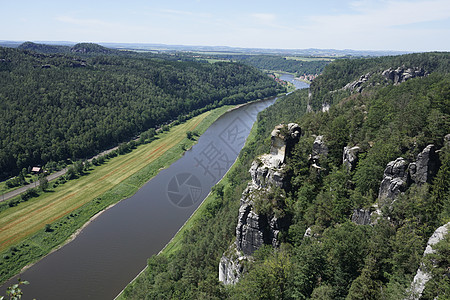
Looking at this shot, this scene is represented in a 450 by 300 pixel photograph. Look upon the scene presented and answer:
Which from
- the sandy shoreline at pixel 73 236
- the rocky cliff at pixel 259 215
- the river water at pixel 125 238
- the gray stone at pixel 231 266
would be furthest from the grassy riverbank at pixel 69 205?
the rocky cliff at pixel 259 215

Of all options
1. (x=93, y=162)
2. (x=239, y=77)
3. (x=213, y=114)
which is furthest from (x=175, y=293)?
(x=239, y=77)

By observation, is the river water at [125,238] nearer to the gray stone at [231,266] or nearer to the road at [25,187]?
the gray stone at [231,266]

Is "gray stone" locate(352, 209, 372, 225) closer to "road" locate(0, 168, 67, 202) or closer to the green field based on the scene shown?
the green field

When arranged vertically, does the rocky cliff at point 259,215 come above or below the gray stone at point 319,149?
below

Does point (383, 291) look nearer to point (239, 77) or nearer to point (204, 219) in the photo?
point (204, 219)

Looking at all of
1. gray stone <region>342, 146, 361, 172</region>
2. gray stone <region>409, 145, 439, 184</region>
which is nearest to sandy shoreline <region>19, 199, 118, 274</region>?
gray stone <region>342, 146, 361, 172</region>

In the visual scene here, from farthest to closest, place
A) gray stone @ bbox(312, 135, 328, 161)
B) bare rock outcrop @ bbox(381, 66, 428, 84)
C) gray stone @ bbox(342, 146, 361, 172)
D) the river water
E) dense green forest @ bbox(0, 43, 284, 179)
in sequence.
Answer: bare rock outcrop @ bbox(381, 66, 428, 84) → dense green forest @ bbox(0, 43, 284, 179) → the river water → gray stone @ bbox(312, 135, 328, 161) → gray stone @ bbox(342, 146, 361, 172)
